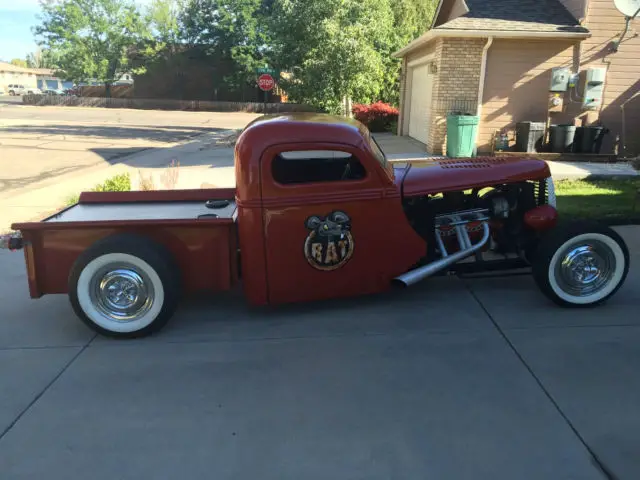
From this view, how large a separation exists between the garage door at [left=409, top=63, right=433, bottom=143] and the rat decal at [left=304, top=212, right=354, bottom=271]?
11113 mm

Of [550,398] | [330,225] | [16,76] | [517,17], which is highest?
[16,76]

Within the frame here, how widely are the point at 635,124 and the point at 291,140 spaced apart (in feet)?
39.0

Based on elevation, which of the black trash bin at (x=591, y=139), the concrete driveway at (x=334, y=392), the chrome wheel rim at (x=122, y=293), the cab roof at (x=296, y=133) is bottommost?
the concrete driveway at (x=334, y=392)

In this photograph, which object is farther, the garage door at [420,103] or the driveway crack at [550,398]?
the garage door at [420,103]

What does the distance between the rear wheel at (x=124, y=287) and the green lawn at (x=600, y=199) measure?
5.75 metres

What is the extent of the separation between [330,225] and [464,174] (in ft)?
4.27

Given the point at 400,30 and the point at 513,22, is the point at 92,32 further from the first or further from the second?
the point at 513,22

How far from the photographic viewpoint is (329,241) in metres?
4.32

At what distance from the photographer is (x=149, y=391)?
3.52 meters

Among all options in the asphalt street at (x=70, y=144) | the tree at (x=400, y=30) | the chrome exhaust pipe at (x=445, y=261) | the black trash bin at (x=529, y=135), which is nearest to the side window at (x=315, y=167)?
the chrome exhaust pipe at (x=445, y=261)

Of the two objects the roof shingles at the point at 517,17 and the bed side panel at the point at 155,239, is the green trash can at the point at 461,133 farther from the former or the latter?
the bed side panel at the point at 155,239

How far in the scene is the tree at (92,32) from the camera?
140 ft

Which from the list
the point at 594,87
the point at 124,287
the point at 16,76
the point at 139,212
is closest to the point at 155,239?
the point at 124,287

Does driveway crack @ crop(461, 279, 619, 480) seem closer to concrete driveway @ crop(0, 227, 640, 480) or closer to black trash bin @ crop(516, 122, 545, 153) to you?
concrete driveway @ crop(0, 227, 640, 480)
